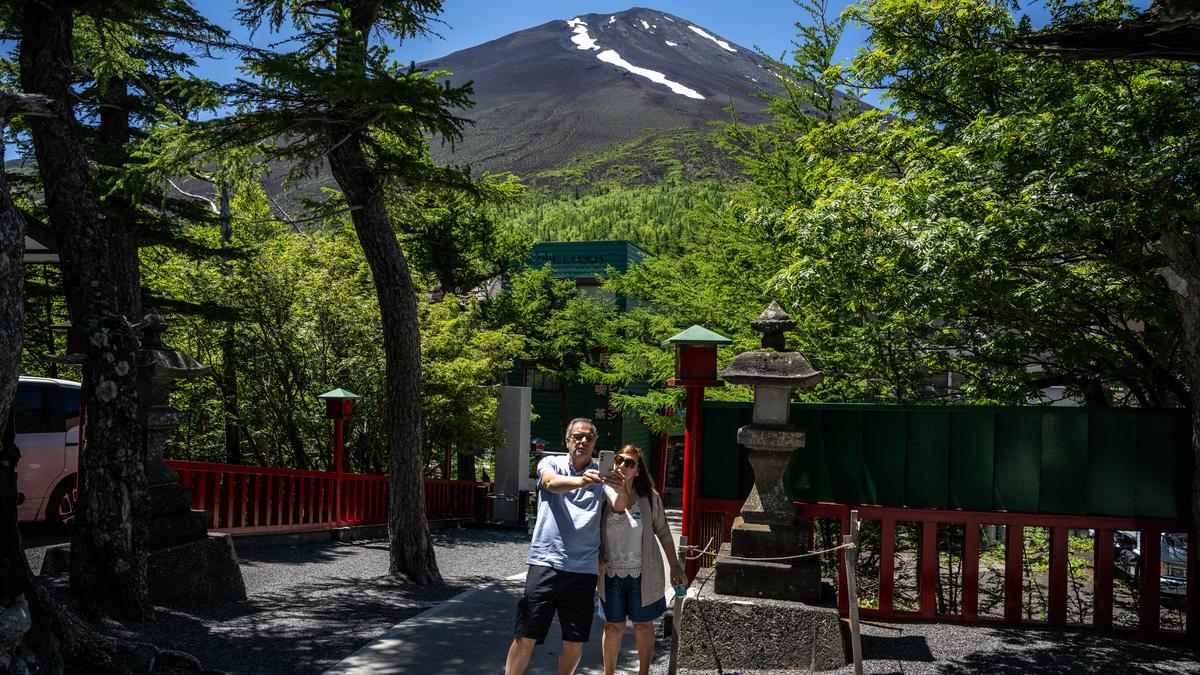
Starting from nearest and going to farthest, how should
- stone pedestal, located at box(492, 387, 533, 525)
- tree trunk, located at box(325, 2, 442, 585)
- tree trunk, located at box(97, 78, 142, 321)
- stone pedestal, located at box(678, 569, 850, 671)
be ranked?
stone pedestal, located at box(678, 569, 850, 671), tree trunk, located at box(325, 2, 442, 585), tree trunk, located at box(97, 78, 142, 321), stone pedestal, located at box(492, 387, 533, 525)

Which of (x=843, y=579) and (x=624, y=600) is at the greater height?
(x=624, y=600)

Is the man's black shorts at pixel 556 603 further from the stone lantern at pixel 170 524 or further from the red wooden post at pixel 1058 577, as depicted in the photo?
the stone lantern at pixel 170 524

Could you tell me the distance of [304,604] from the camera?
8.92m

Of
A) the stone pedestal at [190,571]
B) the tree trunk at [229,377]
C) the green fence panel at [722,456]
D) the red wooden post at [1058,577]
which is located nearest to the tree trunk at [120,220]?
the tree trunk at [229,377]

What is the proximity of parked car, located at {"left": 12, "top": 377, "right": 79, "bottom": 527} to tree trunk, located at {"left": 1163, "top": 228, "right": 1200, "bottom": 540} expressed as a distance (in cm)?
1144

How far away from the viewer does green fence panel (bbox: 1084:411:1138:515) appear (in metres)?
7.06

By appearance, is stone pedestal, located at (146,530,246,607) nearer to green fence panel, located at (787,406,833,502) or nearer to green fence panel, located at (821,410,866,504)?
green fence panel, located at (787,406,833,502)

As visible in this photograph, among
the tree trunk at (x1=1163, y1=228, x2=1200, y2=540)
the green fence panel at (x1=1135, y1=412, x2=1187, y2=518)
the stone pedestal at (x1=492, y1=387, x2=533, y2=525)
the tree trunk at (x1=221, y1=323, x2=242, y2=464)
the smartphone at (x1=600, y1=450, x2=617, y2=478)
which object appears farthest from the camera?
the stone pedestal at (x1=492, y1=387, x2=533, y2=525)

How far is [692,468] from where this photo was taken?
7551mm

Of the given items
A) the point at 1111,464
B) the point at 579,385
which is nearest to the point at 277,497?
the point at 1111,464

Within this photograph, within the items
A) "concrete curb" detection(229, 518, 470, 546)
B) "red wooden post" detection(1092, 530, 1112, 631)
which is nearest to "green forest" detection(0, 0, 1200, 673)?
"red wooden post" detection(1092, 530, 1112, 631)

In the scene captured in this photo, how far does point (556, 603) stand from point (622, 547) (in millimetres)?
540

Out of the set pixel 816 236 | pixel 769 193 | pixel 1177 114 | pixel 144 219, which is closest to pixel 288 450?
pixel 144 219

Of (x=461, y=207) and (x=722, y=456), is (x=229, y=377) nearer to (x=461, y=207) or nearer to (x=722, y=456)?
(x=461, y=207)
